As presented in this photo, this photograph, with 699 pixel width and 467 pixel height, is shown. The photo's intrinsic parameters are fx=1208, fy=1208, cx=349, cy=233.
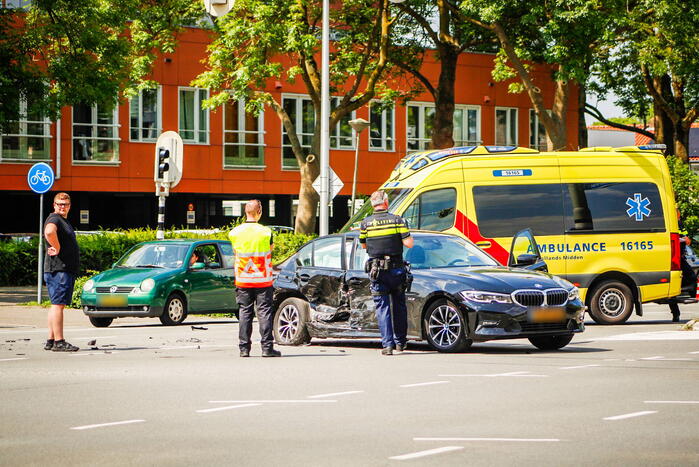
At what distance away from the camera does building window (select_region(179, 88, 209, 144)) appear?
4578 centimetres

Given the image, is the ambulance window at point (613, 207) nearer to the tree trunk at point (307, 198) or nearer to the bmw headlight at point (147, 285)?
the bmw headlight at point (147, 285)

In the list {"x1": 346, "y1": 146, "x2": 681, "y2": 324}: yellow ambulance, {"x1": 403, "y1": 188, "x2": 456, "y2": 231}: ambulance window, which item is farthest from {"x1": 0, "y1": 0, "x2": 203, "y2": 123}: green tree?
{"x1": 403, "y1": 188, "x2": 456, "y2": 231}: ambulance window

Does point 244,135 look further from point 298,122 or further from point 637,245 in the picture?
point 637,245

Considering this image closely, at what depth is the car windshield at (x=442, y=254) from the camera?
14.7m

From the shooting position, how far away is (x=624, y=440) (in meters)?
7.52

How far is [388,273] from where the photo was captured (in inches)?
542

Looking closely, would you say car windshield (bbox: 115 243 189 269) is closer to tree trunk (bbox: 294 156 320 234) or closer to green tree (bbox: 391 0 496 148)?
tree trunk (bbox: 294 156 320 234)

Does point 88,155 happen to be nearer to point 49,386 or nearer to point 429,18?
point 429,18

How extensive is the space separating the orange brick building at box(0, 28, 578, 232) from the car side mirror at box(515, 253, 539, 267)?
29.3 metres

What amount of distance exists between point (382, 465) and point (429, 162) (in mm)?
13982

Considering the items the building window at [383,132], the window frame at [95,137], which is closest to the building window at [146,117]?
the window frame at [95,137]

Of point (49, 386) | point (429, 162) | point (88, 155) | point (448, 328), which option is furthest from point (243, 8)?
point (49, 386)

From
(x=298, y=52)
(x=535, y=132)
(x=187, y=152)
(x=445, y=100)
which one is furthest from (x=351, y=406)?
(x=535, y=132)

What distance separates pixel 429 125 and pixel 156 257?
1224 inches
